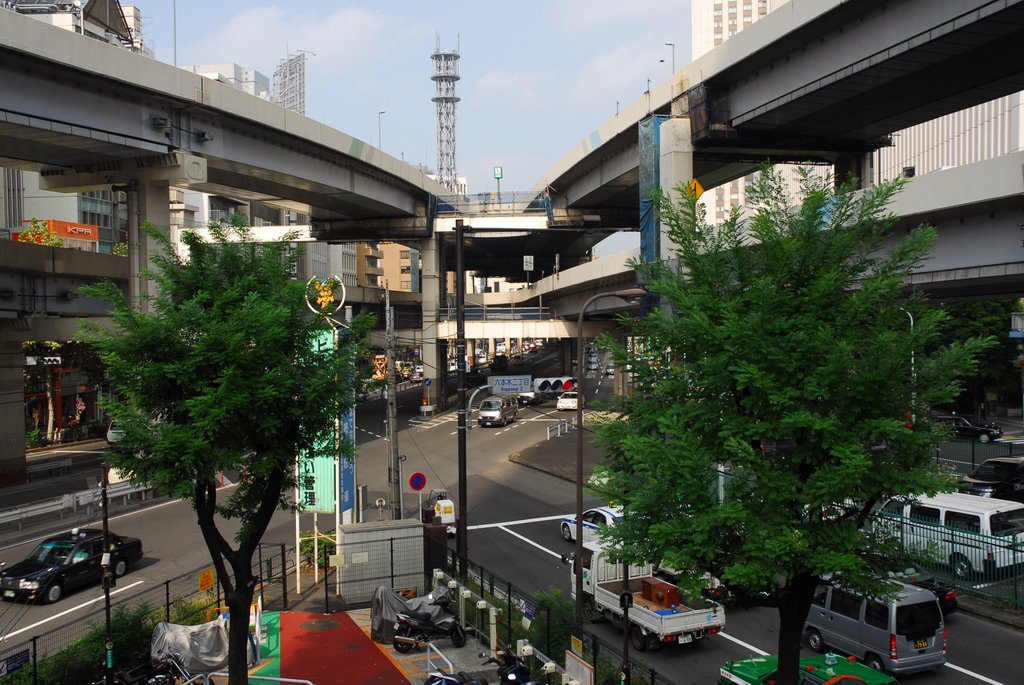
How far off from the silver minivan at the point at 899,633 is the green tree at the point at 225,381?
9593 millimetres

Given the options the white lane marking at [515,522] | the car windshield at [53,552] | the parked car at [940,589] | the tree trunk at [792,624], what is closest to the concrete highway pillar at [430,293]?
the white lane marking at [515,522]

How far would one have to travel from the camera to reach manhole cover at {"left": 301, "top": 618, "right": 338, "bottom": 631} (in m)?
17.4

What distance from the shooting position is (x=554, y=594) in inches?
622

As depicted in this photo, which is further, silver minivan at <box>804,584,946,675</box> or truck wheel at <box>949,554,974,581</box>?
truck wheel at <box>949,554,974,581</box>

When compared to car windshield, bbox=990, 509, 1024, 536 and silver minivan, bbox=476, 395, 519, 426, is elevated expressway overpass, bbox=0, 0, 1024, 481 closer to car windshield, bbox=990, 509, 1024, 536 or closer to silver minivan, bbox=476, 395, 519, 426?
car windshield, bbox=990, 509, 1024, 536

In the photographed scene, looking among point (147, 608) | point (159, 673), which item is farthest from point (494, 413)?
point (159, 673)

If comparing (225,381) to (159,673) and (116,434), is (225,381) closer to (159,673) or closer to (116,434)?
(116,434)

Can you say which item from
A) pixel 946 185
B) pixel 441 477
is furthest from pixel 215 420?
pixel 441 477

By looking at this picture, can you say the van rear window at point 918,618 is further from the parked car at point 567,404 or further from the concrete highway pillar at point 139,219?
the parked car at point 567,404

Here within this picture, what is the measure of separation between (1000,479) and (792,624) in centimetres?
2202

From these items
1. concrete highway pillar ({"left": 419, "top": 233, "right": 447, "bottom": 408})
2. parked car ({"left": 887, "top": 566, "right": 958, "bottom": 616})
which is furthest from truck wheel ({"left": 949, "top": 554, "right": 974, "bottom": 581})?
concrete highway pillar ({"left": 419, "top": 233, "right": 447, "bottom": 408})

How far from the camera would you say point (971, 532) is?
773 inches

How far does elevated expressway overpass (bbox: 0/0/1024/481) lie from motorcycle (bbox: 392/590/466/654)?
1579 cm

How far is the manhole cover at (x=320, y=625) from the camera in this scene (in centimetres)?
1741
